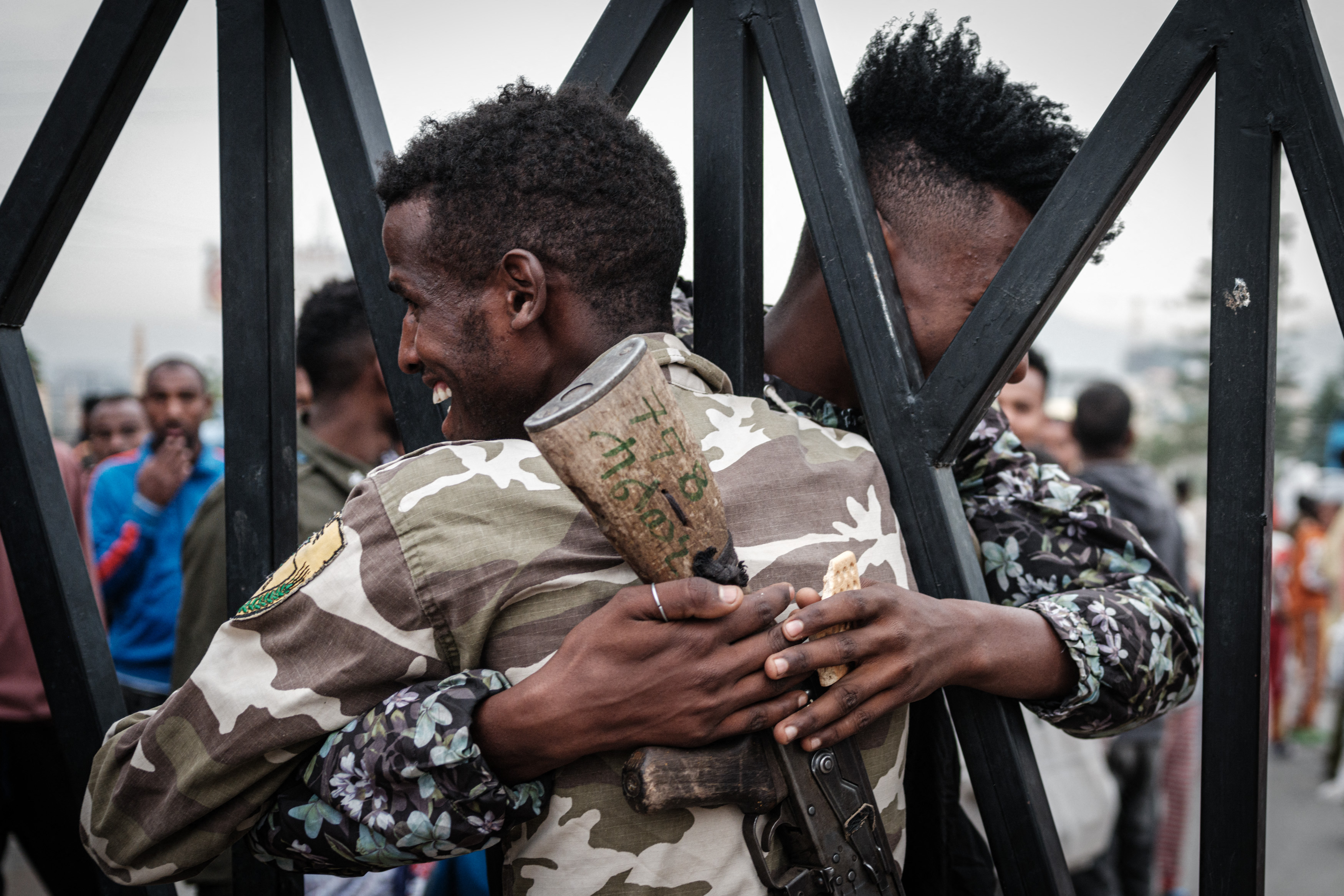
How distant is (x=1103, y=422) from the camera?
4699 mm

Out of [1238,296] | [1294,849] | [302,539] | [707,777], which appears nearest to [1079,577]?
[1238,296]

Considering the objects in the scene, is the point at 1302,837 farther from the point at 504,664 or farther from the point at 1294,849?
the point at 504,664

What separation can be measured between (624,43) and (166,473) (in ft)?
10.1

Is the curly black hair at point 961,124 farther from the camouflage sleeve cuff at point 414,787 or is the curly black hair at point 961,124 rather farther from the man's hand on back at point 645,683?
the camouflage sleeve cuff at point 414,787

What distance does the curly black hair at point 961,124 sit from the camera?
5.32 ft

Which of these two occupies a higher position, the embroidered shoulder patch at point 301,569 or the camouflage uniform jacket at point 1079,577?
the embroidered shoulder patch at point 301,569

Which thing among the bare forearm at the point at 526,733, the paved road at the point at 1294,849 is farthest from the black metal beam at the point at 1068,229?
the paved road at the point at 1294,849

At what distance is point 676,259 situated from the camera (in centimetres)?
141

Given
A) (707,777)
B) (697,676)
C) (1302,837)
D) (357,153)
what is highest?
(357,153)

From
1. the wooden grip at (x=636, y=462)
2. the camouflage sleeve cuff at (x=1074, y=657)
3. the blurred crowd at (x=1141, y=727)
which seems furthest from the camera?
the blurred crowd at (x=1141, y=727)

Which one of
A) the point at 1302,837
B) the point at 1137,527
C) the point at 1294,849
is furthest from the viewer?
the point at 1302,837

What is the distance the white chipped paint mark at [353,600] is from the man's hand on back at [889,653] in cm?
38

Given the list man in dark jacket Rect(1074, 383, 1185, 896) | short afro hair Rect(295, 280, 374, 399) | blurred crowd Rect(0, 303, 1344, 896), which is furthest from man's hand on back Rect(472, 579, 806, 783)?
man in dark jacket Rect(1074, 383, 1185, 896)

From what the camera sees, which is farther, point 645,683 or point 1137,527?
point 1137,527
